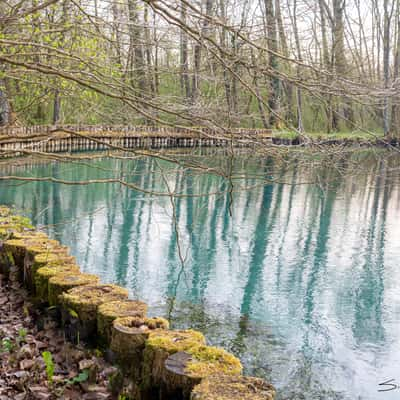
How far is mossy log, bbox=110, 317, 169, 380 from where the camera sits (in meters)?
3.17

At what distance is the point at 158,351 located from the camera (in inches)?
116

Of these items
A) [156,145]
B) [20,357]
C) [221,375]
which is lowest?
[20,357]

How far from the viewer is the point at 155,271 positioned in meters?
6.68

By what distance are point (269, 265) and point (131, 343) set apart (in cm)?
426

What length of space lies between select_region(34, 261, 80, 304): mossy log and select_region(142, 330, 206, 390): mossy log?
1.36 metres

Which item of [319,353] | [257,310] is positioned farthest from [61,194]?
[319,353]

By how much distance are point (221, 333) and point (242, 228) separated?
460 centimetres

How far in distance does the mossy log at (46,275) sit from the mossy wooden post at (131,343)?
105 cm

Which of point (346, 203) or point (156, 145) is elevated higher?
point (156, 145)

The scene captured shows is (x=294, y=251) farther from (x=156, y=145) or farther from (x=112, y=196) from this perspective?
→ (x=156, y=145)

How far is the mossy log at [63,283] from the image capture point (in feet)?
13.0

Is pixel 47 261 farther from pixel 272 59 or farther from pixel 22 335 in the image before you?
pixel 272 59

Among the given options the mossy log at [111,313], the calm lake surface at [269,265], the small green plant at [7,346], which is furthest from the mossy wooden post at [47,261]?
the mossy log at [111,313]

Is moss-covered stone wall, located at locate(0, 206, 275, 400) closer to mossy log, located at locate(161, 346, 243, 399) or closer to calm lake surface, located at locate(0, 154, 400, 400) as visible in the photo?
mossy log, located at locate(161, 346, 243, 399)
